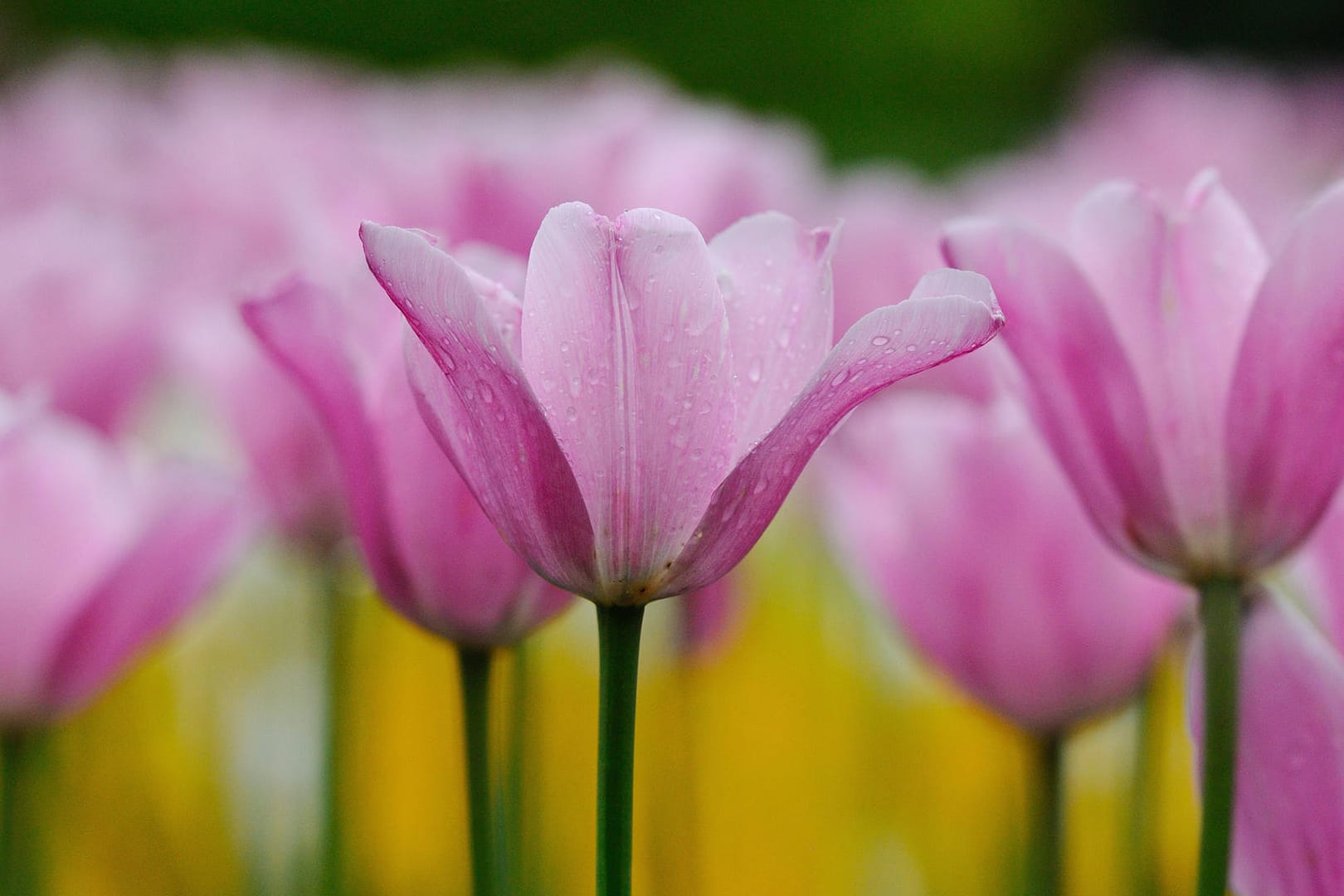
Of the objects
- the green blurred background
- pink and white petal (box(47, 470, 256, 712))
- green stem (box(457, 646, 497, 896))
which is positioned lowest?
green stem (box(457, 646, 497, 896))

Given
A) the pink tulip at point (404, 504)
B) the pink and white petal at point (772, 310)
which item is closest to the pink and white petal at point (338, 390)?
the pink tulip at point (404, 504)

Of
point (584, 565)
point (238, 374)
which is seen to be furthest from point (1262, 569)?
point (238, 374)

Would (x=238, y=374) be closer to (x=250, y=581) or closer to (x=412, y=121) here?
(x=412, y=121)

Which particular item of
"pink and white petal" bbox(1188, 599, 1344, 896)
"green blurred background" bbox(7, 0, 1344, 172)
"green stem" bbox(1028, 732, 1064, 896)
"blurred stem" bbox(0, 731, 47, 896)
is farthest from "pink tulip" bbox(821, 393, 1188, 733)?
"green blurred background" bbox(7, 0, 1344, 172)

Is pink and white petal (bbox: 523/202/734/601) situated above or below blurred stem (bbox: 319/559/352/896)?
above

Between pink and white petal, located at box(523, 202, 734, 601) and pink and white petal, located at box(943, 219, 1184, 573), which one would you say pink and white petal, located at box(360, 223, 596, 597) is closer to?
pink and white petal, located at box(523, 202, 734, 601)

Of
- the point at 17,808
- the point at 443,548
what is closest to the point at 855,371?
the point at 443,548
